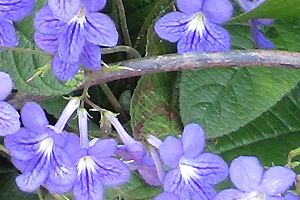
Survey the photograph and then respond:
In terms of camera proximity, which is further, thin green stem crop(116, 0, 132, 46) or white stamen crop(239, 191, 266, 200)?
thin green stem crop(116, 0, 132, 46)

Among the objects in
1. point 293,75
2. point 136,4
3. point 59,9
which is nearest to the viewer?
point 59,9

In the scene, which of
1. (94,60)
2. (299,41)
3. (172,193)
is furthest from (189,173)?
(299,41)

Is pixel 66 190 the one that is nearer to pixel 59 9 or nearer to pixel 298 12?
pixel 59 9

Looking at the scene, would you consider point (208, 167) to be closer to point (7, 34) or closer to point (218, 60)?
point (218, 60)

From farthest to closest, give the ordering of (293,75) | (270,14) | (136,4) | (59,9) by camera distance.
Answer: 1. (136,4)
2. (293,75)
3. (270,14)
4. (59,9)

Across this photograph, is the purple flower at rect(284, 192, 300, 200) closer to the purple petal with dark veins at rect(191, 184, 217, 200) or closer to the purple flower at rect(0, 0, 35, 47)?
the purple petal with dark veins at rect(191, 184, 217, 200)

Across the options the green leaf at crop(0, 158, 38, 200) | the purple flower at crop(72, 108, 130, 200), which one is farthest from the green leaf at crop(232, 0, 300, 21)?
the green leaf at crop(0, 158, 38, 200)

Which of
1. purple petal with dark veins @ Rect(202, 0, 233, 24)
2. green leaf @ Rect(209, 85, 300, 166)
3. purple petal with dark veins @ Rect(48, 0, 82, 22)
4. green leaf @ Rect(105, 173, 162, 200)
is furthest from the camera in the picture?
green leaf @ Rect(209, 85, 300, 166)

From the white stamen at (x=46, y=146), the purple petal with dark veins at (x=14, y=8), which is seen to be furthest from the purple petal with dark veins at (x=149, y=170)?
the purple petal with dark veins at (x=14, y=8)
